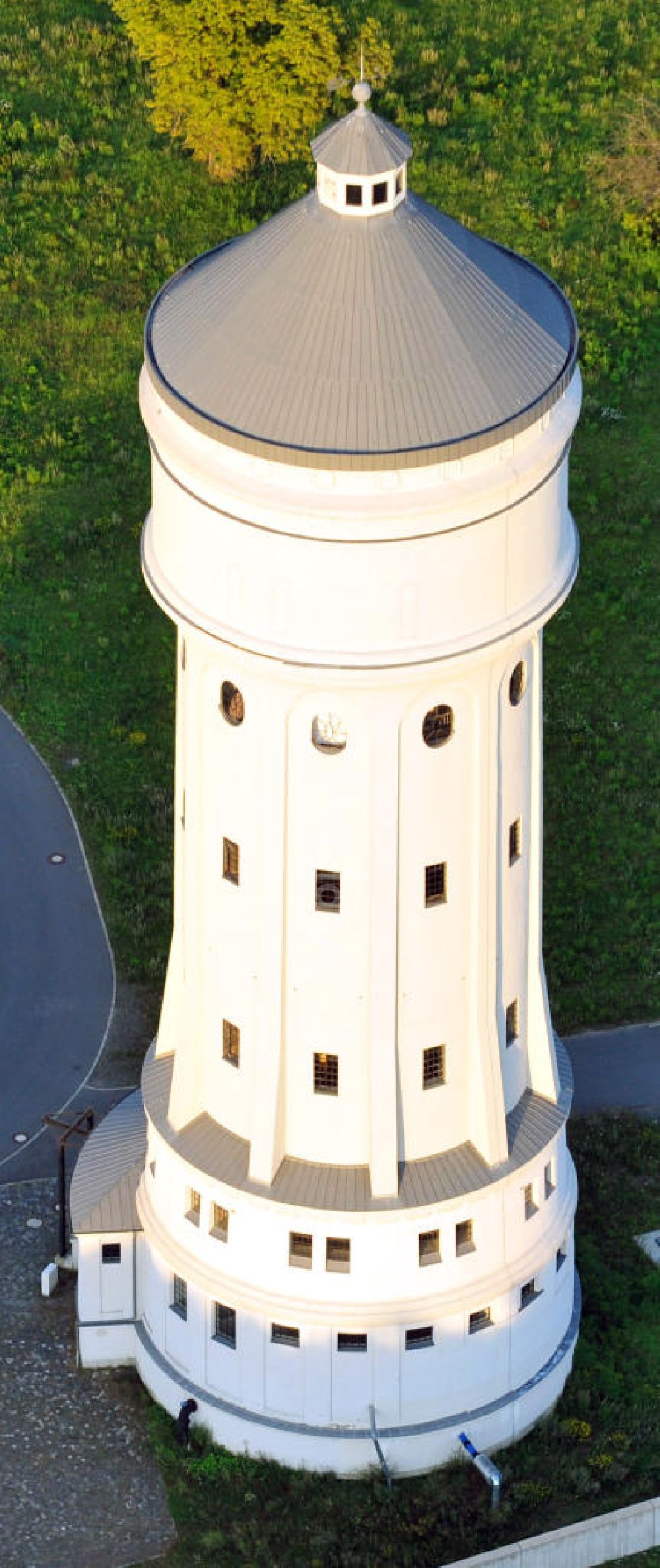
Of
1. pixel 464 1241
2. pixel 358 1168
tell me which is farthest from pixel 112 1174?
pixel 464 1241

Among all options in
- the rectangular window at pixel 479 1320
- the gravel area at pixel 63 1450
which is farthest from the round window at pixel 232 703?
the gravel area at pixel 63 1450

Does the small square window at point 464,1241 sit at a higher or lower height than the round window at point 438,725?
lower

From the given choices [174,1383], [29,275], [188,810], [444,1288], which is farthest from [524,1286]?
[29,275]

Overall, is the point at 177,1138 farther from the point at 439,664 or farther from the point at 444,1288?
the point at 439,664

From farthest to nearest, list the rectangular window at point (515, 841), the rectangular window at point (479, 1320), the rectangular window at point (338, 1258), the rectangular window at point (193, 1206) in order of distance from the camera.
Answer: the rectangular window at point (479, 1320) < the rectangular window at point (193, 1206) < the rectangular window at point (338, 1258) < the rectangular window at point (515, 841)

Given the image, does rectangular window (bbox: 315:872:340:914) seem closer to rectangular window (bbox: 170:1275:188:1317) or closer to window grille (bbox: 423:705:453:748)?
window grille (bbox: 423:705:453:748)

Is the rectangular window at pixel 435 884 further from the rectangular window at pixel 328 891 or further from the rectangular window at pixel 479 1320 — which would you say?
the rectangular window at pixel 479 1320

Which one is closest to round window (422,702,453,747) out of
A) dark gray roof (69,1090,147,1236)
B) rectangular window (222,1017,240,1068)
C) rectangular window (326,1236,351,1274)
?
rectangular window (222,1017,240,1068)

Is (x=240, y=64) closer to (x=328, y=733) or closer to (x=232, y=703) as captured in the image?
(x=232, y=703)
